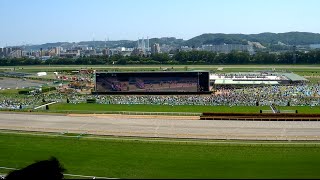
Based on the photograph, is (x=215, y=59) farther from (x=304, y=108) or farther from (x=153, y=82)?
(x=304, y=108)

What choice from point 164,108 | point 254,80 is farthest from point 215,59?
point 164,108

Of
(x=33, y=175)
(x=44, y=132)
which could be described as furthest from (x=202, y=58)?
(x=33, y=175)

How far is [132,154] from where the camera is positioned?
Result: 2134cm

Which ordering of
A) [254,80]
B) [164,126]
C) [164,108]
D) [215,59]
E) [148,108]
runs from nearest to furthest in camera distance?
[164,126] → [164,108] → [148,108] → [254,80] → [215,59]

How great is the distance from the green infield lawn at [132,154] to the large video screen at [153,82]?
71.5ft

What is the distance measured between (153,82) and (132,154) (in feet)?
83.3

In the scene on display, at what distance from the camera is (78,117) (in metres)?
33.0

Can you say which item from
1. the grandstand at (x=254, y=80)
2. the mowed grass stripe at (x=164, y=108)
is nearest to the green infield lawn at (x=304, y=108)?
the mowed grass stripe at (x=164, y=108)

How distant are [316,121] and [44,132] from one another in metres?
18.5

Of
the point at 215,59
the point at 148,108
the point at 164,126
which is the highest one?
the point at 215,59

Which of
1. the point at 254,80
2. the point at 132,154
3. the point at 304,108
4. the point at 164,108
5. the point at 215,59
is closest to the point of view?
the point at 132,154

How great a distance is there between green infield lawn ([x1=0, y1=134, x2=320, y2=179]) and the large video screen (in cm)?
2180

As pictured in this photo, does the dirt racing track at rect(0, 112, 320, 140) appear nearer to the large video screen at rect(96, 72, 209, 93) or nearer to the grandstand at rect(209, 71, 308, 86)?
the large video screen at rect(96, 72, 209, 93)

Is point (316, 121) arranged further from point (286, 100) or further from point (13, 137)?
point (13, 137)
